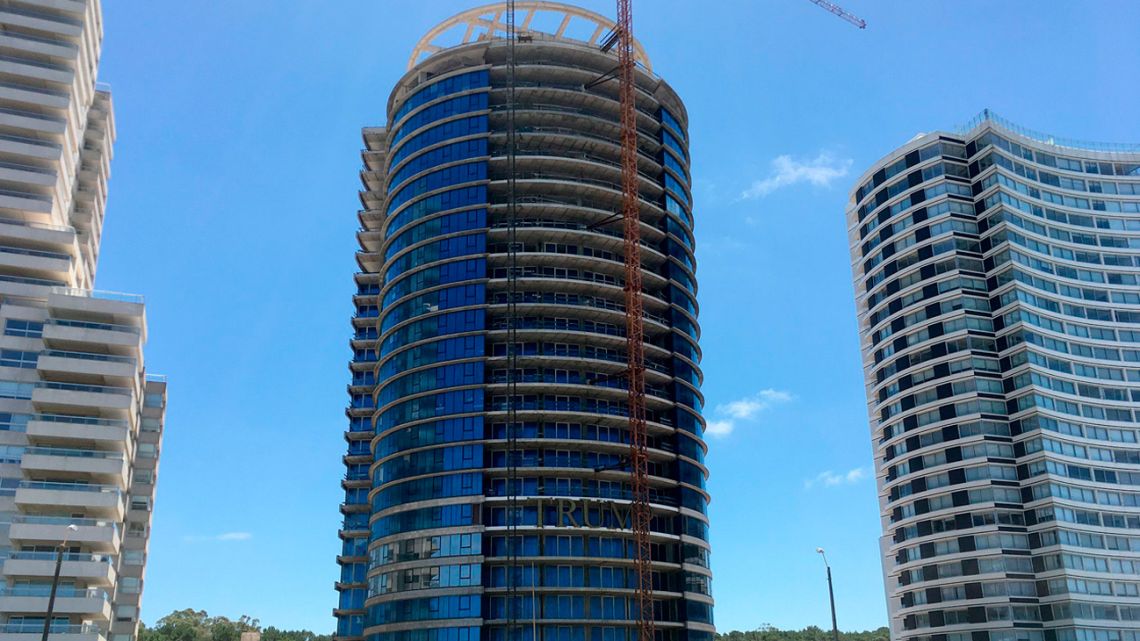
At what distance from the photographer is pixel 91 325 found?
386ft

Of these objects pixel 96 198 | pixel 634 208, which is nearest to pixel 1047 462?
pixel 634 208

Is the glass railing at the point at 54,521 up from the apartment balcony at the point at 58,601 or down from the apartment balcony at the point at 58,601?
up

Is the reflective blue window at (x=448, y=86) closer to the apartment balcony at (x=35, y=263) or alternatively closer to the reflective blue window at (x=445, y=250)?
the reflective blue window at (x=445, y=250)

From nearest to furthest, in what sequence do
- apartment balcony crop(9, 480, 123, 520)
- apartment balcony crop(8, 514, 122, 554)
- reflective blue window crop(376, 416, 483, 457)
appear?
apartment balcony crop(8, 514, 122, 554) < apartment balcony crop(9, 480, 123, 520) < reflective blue window crop(376, 416, 483, 457)

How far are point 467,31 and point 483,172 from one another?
30610mm

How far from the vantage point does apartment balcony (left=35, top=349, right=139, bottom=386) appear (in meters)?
114

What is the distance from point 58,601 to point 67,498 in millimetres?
11001

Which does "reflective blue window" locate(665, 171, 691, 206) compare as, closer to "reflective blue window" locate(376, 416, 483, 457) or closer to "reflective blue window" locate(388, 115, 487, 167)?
"reflective blue window" locate(388, 115, 487, 167)

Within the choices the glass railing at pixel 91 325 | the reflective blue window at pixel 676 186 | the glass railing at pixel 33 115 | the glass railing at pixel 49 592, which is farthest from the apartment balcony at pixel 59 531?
the reflective blue window at pixel 676 186

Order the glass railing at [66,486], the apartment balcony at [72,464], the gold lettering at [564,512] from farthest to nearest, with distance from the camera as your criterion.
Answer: the gold lettering at [564,512] → the apartment balcony at [72,464] → the glass railing at [66,486]

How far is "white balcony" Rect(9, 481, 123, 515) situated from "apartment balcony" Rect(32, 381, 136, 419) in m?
8.70

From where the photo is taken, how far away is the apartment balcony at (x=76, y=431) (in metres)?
111

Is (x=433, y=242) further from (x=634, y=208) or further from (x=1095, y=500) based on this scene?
(x=1095, y=500)

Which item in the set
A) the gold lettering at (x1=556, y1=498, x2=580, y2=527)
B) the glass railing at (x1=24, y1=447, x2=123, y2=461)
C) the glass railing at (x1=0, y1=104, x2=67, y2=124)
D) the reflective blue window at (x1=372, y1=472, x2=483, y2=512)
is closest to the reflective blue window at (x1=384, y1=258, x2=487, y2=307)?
the reflective blue window at (x1=372, y1=472, x2=483, y2=512)
